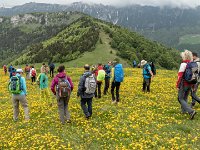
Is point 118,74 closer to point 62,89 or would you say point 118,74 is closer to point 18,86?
point 62,89

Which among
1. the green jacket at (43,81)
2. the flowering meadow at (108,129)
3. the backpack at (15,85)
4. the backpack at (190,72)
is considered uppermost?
the backpack at (190,72)

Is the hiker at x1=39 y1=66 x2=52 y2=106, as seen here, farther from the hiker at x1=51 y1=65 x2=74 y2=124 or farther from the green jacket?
the hiker at x1=51 y1=65 x2=74 y2=124

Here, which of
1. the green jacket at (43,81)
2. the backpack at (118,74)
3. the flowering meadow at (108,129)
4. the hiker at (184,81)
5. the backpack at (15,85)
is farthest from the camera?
the green jacket at (43,81)

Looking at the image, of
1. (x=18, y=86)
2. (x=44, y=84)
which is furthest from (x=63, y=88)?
(x=44, y=84)

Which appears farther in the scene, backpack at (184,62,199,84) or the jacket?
the jacket

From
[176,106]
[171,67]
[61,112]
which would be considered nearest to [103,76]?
[176,106]

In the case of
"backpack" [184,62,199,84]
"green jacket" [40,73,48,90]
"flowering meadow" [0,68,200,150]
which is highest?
"backpack" [184,62,199,84]

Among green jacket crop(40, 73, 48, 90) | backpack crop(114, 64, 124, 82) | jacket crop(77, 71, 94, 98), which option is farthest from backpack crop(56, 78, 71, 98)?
green jacket crop(40, 73, 48, 90)

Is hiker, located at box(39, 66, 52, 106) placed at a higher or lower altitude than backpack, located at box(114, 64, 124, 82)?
lower

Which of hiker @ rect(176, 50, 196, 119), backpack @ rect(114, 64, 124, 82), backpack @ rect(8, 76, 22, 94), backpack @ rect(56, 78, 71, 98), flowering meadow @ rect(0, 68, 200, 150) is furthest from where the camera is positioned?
backpack @ rect(114, 64, 124, 82)

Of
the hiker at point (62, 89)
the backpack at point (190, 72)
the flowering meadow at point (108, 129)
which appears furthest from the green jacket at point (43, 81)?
the backpack at point (190, 72)

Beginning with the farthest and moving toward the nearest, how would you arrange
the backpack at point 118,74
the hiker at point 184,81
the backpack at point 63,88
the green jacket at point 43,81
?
1. the green jacket at point 43,81
2. the backpack at point 118,74
3. the hiker at point 184,81
4. the backpack at point 63,88

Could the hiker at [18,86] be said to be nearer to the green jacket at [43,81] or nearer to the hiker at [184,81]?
the green jacket at [43,81]

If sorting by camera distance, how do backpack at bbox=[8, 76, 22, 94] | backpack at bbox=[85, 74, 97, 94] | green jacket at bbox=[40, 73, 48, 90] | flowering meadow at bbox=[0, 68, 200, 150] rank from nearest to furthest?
flowering meadow at bbox=[0, 68, 200, 150] < backpack at bbox=[85, 74, 97, 94] < backpack at bbox=[8, 76, 22, 94] < green jacket at bbox=[40, 73, 48, 90]
